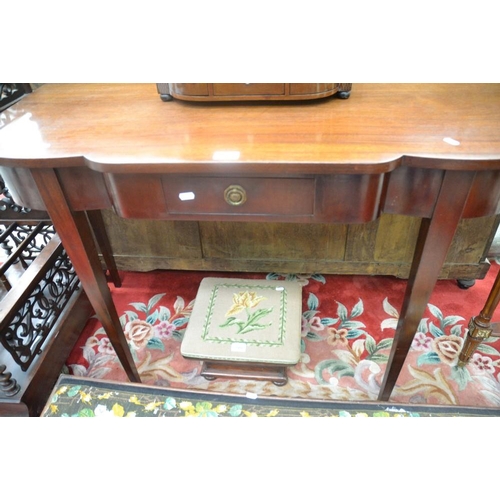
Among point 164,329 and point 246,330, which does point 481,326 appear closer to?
point 246,330

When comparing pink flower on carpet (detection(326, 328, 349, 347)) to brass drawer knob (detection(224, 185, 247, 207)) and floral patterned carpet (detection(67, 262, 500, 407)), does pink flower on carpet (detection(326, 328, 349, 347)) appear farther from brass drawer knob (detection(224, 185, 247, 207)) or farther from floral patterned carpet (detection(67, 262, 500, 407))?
brass drawer knob (detection(224, 185, 247, 207))

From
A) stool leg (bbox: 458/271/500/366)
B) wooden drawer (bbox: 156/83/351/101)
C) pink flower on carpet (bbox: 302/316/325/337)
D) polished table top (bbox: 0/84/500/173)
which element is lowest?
pink flower on carpet (bbox: 302/316/325/337)

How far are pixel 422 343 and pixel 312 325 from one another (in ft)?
1.09

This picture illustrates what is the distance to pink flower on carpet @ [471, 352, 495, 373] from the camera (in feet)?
3.55

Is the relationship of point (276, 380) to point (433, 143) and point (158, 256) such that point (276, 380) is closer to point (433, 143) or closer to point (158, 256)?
point (158, 256)

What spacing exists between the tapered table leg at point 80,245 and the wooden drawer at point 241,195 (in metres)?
0.20

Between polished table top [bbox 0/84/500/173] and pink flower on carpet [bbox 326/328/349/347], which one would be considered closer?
polished table top [bbox 0/84/500/173]

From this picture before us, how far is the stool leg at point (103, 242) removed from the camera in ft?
3.91

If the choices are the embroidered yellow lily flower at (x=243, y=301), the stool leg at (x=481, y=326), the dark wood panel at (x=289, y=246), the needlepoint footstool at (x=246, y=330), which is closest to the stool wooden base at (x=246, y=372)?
the needlepoint footstool at (x=246, y=330)

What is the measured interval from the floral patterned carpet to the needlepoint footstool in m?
0.07

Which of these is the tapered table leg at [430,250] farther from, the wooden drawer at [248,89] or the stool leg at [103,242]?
the stool leg at [103,242]

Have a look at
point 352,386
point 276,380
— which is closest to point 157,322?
point 276,380

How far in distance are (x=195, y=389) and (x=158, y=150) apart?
0.65 m

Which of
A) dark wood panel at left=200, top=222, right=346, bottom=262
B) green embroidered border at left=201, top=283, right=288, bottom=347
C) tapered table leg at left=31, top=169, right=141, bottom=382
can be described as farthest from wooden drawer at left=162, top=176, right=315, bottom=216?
dark wood panel at left=200, top=222, right=346, bottom=262
